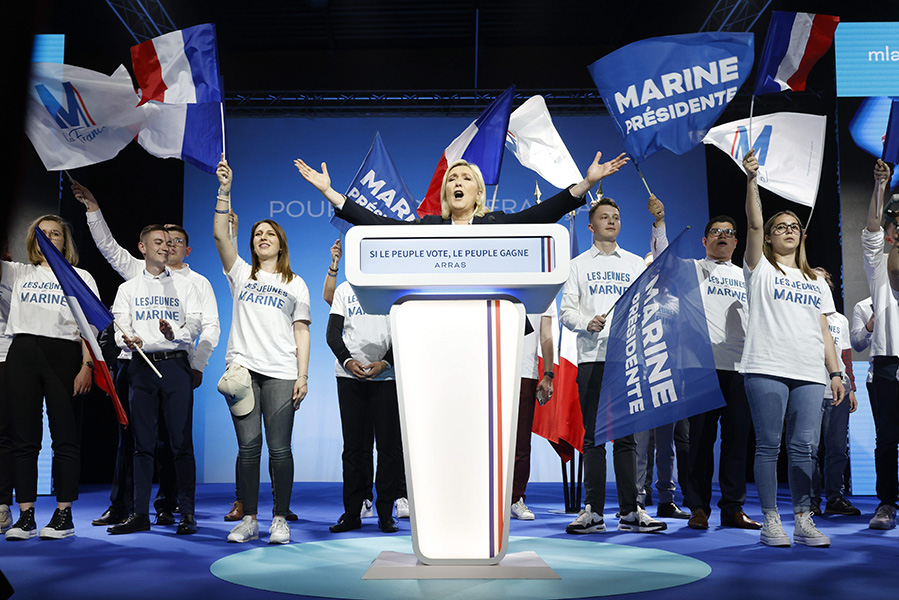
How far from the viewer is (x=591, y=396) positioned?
4000mm

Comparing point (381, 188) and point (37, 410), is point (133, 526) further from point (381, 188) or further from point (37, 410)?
point (381, 188)

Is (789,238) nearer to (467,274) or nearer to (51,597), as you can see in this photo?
(467,274)

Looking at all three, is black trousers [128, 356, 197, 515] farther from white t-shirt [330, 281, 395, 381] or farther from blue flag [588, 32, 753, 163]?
blue flag [588, 32, 753, 163]

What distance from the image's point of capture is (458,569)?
238 cm

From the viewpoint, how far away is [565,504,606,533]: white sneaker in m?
3.89

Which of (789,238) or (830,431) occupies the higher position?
(789,238)

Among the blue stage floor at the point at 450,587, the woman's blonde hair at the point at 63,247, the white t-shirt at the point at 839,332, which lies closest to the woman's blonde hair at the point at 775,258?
the blue stage floor at the point at 450,587

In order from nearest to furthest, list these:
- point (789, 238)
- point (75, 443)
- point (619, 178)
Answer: point (789, 238) → point (75, 443) → point (619, 178)

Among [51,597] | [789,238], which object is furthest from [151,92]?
[789,238]

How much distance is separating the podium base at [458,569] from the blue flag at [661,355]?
79 cm

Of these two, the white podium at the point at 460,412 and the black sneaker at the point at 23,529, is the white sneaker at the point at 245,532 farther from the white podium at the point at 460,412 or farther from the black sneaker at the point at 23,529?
the white podium at the point at 460,412

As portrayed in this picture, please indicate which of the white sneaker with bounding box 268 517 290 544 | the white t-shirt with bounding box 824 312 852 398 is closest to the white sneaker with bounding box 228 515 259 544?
the white sneaker with bounding box 268 517 290 544

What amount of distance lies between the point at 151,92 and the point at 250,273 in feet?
4.57

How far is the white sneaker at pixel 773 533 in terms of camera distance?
347 cm
